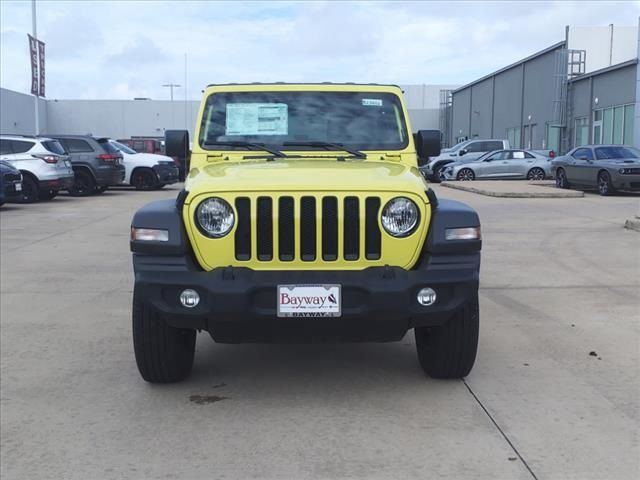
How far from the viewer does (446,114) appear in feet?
202

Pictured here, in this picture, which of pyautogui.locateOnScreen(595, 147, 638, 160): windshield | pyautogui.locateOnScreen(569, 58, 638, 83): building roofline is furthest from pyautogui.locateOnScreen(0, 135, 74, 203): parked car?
pyautogui.locateOnScreen(569, 58, 638, 83): building roofline

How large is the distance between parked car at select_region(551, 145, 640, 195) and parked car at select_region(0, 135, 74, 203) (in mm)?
14083

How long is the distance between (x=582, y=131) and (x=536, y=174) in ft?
28.5

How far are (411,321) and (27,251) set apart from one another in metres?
7.61

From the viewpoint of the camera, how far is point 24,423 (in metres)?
3.99

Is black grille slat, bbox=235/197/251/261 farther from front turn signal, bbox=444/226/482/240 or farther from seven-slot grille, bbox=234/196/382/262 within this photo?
front turn signal, bbox=444/226/482/240

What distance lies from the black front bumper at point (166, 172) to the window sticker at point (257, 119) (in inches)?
717

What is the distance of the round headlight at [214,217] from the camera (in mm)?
3936

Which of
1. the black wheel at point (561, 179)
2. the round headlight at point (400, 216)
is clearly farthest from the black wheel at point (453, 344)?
the black wheel at point (561, 179)

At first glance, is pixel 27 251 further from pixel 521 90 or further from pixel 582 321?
pixel 521 90

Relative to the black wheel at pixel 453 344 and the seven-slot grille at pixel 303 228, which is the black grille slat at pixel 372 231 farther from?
the black wheel at pixel 453 344

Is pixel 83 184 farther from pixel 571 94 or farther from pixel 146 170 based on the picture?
pixel 571 94

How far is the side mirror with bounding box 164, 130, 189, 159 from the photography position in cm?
567

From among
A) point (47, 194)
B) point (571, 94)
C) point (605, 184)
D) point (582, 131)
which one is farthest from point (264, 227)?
point (571, 94)
